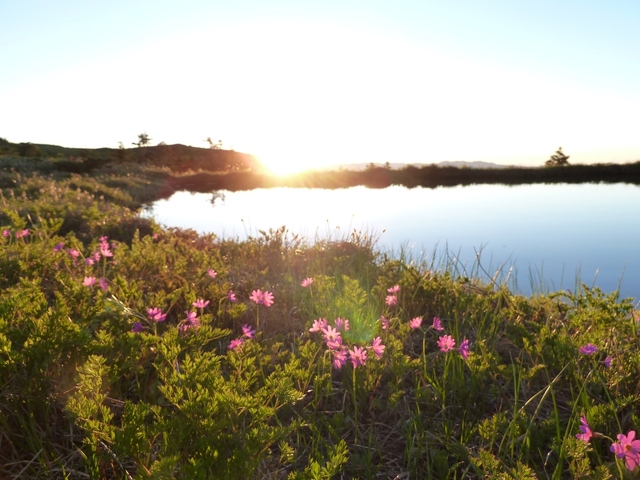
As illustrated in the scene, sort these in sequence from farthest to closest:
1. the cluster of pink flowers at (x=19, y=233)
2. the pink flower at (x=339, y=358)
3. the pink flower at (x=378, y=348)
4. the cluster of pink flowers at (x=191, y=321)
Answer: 1. the cluster of pink flowers at (x=19, y=233)
2. the cluster of pink flowers at (x=191, y=321)
3. the pink flower at (x=378, y=348)
4. the pink flower at (x=339, y=358)

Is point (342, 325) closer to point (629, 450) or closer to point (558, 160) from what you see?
point (629, 450)

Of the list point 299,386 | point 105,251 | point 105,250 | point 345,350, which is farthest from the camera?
point 105,250

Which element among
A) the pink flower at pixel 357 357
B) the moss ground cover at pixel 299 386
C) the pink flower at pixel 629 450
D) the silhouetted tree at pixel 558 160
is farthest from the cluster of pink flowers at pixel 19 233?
the silhouetted tree at pixel 558 160

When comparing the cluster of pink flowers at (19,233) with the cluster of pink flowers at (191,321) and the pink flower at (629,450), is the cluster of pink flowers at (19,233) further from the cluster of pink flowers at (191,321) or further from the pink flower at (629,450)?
the pink flower at (629,450)

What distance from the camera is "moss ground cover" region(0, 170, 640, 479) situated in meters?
1.62

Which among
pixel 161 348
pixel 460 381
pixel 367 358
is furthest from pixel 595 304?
pixel 161 348

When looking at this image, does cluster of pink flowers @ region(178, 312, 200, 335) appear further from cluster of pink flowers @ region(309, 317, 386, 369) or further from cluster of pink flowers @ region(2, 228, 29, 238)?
cluster of pink flowers @ region(2, 228, 29, 238)

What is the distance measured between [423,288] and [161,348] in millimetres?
2640

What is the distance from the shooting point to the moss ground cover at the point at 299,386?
1615 mm

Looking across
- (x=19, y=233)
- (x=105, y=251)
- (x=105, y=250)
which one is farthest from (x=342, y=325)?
(x=19, y=233)

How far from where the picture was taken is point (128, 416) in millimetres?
1416

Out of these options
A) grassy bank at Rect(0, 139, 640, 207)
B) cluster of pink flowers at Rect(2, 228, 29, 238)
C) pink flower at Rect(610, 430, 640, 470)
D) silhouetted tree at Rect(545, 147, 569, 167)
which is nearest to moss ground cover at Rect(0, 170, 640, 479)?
pink flower at Rect(610, 430, 640, 470)

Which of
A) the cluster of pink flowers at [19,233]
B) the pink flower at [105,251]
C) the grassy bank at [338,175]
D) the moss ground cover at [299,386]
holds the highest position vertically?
the grassy bank at [338,175]

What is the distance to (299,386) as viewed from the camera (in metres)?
2.38
